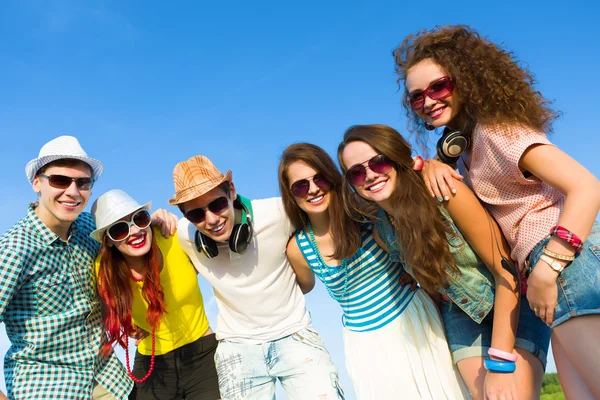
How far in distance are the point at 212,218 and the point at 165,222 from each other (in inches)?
35.1

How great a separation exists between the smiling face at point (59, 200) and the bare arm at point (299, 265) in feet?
7.52

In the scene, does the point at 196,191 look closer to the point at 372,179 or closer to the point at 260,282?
the point at 260,282

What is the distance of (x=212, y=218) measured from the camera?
5176 mm

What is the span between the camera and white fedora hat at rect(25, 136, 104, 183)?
508 cm

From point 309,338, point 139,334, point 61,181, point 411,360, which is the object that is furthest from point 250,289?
point 61,181

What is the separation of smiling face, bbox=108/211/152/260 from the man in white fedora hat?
452 mm

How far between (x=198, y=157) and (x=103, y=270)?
62.9 inches

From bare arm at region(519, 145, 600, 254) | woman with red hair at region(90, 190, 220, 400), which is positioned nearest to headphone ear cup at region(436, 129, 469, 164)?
bare arm at region(519, 145, 600, 254)

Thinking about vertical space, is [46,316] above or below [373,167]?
below

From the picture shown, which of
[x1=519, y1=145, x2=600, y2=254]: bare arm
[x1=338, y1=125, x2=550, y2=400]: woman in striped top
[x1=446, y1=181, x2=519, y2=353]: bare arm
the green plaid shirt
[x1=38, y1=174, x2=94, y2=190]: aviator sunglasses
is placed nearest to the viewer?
[x1=519, y1=145, x2=600, y2=254]: bare arm

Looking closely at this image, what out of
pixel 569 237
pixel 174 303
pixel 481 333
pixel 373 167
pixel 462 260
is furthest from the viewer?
pixel 174 303

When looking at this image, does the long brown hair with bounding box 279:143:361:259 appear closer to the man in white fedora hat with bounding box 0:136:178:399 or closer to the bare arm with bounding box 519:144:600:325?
the bare arm with bounding box 519:144:600:325

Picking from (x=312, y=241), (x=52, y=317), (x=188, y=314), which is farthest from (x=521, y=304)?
(x=52, y=317)

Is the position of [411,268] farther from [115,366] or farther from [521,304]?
[115,366]
